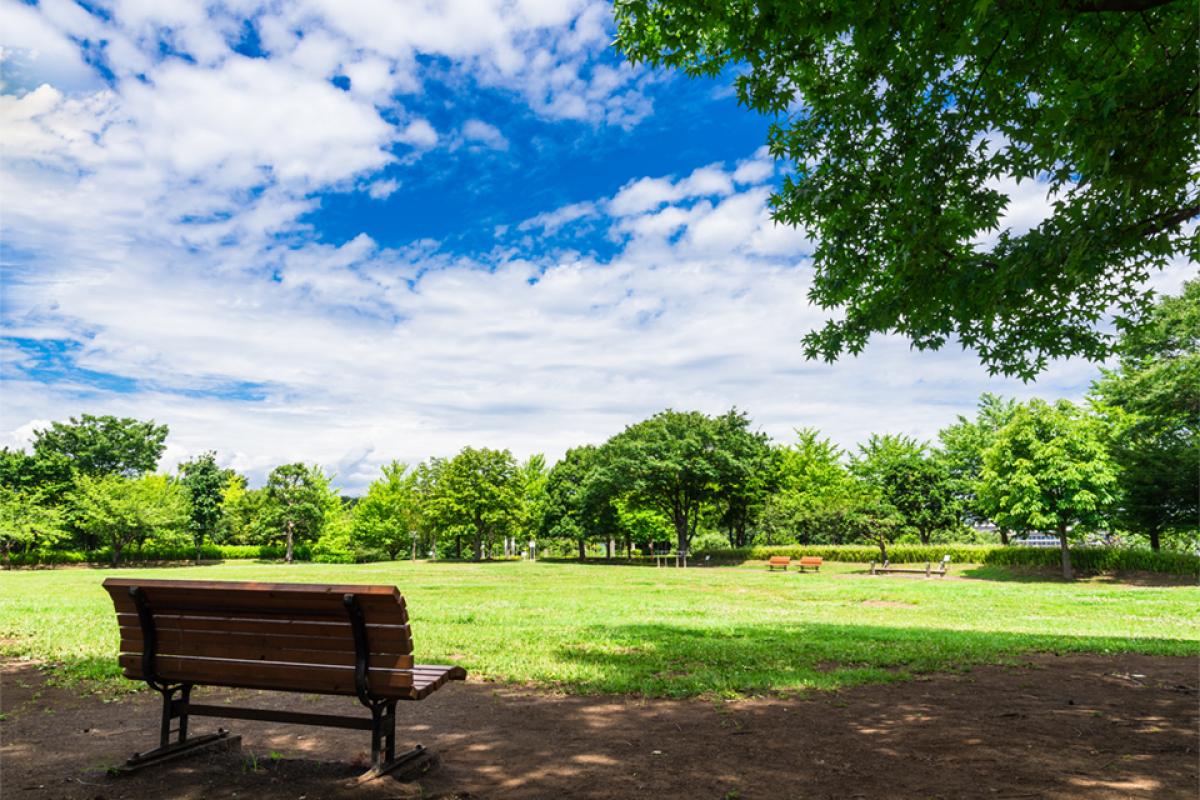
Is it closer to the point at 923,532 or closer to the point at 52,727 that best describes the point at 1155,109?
the point at 52,727

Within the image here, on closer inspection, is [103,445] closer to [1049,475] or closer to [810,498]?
[810,498]

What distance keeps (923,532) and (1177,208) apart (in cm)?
5022

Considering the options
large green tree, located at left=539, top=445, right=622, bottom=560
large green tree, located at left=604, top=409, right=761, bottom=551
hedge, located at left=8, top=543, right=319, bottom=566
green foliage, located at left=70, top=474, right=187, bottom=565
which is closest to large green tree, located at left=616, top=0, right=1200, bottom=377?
large green tree, located at left=604, top=409, right=761, bottom=551

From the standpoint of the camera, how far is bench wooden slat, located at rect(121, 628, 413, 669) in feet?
13.6

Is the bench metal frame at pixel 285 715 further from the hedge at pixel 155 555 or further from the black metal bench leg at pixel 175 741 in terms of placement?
the hedge at pixel 155 555

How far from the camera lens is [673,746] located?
4.91m

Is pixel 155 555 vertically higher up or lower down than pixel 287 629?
lower down

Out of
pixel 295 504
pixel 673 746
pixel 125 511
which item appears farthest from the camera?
pixel 295 504

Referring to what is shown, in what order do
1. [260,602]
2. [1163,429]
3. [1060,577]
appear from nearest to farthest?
[260,602] → [1060,577] → [1163,429]

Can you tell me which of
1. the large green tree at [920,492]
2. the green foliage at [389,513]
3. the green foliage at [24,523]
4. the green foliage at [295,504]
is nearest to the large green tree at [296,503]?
the green foliage at [295,504]

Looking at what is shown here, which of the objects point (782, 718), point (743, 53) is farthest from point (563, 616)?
point (743, 53)

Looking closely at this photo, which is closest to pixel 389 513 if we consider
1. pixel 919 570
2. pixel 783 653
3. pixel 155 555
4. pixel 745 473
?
pixel 155 555

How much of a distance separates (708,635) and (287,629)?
25.5 feet

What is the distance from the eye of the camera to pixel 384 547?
6153 centimetres
